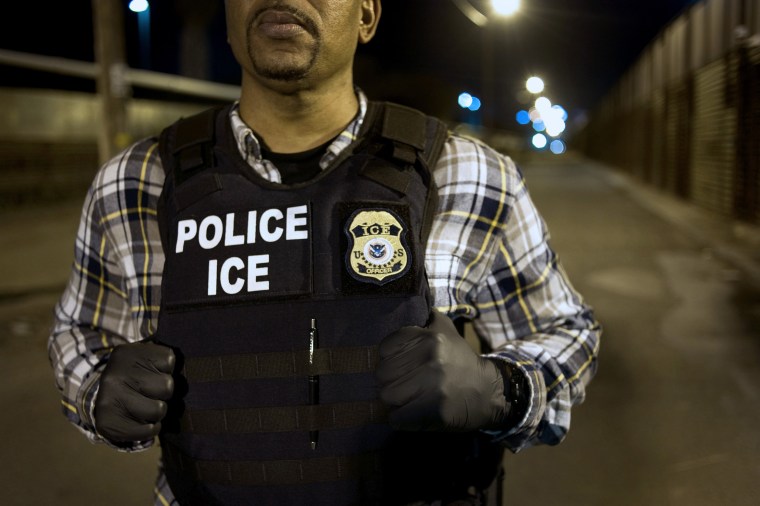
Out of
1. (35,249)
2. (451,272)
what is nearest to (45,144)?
(35,249)

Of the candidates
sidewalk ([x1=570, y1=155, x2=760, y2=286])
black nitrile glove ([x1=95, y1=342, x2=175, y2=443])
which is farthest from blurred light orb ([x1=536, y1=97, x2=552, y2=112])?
black nitrile glove ([x1=95, y1=342, x2=175, y2=443])

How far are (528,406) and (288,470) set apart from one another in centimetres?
47

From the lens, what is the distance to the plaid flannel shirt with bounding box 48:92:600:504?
64.3 inches

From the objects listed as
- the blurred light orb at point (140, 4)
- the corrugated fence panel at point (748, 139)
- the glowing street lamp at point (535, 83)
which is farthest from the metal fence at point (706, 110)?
the blurred light orb at point (140, 4)

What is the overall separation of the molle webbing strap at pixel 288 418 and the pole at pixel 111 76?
821cm

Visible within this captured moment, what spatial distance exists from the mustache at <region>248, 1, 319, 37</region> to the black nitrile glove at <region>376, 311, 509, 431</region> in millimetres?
673

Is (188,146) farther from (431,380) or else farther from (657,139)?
(657,139)

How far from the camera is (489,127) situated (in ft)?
90.5

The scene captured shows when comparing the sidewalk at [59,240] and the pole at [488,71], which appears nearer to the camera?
the sidewalk at [59,240]

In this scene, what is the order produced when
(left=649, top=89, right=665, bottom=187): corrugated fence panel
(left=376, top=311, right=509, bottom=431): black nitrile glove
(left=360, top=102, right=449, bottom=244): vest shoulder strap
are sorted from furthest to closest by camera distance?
(left=649, top=89, right=665, bottom=187): corrugated fence panel → (left=360, top=102, right=449, bottom=244): vest shoulder strap → (left=376, top=311, right=509, bottom=431): black nitrile glove

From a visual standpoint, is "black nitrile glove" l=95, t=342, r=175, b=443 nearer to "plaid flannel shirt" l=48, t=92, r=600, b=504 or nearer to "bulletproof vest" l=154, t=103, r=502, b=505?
"bulletproof vest" l=154, t=103, r=502, b=505

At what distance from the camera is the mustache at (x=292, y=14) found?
63.6 inches

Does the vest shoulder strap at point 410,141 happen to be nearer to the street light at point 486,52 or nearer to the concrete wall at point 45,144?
the concrete wall at point 45,144

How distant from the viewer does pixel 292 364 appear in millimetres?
1464
